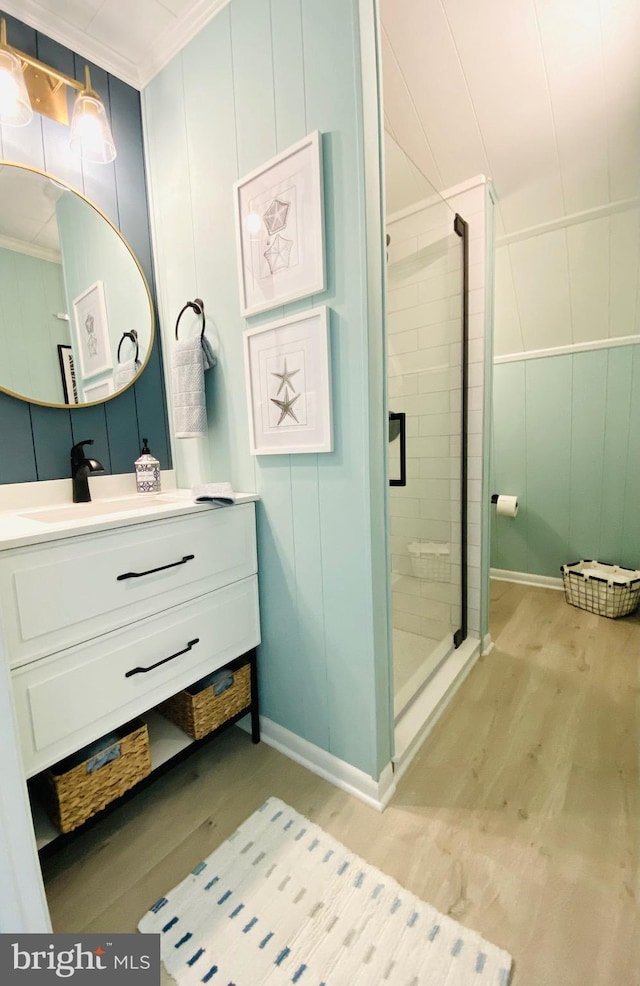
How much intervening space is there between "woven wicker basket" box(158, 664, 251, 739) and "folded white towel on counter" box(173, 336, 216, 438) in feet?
2.86

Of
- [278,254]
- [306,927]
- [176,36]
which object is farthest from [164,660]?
[176,36]

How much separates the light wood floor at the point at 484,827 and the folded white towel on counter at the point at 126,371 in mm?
1423

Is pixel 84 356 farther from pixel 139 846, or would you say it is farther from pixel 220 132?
pixel 139 846

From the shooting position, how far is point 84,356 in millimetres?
1408

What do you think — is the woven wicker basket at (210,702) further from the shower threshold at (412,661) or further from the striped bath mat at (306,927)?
the shower threshold at (412,661)

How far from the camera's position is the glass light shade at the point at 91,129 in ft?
4.22

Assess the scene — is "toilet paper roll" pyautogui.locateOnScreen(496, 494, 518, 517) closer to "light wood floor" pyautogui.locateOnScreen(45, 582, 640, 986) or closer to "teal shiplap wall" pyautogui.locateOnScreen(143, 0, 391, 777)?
"light wood floor" pyautogui.locateOnScreen(45, 582, 640, 986)

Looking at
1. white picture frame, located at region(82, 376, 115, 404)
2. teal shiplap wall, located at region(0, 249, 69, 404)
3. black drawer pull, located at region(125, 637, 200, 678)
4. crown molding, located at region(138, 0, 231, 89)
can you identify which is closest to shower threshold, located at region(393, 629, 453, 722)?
black drawer pull, located at region(125, 637, 200, 678)

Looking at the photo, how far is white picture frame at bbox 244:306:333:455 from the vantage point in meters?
1.11

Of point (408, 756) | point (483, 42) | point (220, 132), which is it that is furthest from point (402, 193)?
point (408, 756)

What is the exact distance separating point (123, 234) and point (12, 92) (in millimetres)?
428

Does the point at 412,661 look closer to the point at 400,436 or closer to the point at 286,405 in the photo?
the point at 400,436

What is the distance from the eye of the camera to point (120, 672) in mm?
1020

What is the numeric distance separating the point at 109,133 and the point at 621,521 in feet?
10.8
